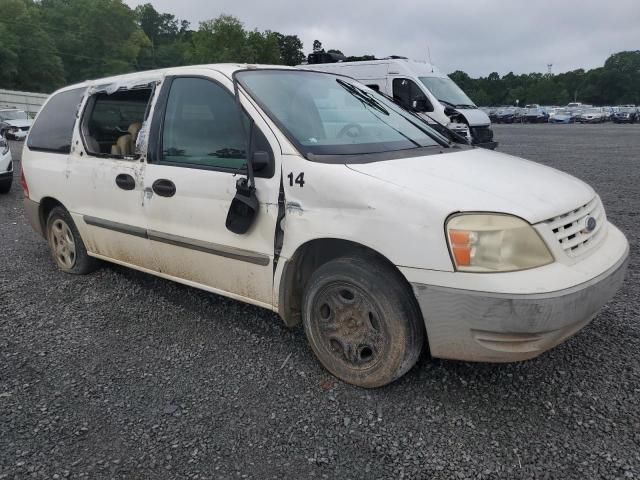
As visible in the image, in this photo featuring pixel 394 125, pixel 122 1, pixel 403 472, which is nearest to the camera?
pixel 403 472

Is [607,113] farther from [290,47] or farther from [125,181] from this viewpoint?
[290,47]

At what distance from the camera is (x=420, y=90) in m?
11.9

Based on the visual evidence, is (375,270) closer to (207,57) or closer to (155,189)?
(155,189)

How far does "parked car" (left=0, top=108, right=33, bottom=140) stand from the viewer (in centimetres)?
2436

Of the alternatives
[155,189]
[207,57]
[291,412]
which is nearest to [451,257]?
[291,412]

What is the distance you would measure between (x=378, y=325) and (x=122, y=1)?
311 ft

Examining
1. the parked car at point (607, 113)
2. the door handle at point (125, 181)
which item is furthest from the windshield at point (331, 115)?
the parked car at point (607, 113)

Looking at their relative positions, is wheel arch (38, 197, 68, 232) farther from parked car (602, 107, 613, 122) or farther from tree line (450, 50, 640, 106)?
tree line (450, 50, 640, 106)

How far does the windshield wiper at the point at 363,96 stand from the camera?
3848 millimetres

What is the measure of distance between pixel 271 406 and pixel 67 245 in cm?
300

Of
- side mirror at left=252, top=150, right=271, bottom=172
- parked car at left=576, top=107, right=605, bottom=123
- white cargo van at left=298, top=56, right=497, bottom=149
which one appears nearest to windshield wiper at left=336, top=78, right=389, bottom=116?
side mirror at left=252, top=150, right=271, bottom=172

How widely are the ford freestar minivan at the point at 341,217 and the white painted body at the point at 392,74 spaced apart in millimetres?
8097

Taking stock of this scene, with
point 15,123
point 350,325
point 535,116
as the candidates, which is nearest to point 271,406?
point 350,325

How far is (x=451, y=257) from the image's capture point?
8.10 ft
